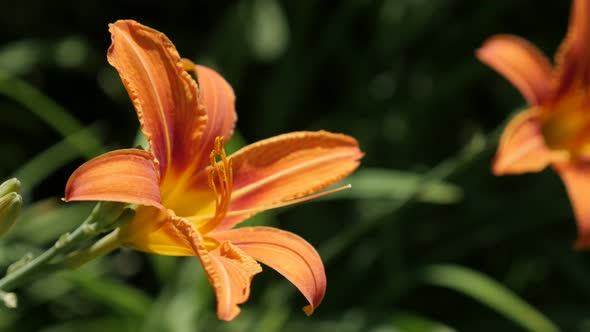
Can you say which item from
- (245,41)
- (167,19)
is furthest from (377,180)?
(167,19)

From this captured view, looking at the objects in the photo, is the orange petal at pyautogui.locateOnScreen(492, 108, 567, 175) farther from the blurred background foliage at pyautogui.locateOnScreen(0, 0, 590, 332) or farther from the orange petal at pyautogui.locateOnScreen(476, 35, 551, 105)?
the blurred background foliage at pyautogui.locateOnScreen(0, 0, 590, 332)

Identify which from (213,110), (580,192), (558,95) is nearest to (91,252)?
(213,110)

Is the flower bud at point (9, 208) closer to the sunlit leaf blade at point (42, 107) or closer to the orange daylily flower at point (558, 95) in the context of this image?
the sunlit leaf blade at point (42, 107)

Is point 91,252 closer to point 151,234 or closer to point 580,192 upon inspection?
point 151,234

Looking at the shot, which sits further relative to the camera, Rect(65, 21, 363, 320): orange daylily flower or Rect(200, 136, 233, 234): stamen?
Rect(200, 136, 233, 234): stamen

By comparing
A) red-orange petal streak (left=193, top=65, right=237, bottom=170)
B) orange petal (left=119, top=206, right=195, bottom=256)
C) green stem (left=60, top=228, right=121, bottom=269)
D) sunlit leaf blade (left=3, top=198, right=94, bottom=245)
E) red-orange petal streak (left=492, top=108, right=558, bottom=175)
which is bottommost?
sunlit leaf blade (left=3, top=198, right=94, bottom=245)

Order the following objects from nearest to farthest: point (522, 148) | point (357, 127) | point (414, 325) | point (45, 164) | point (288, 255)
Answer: point (288, 255) → point (522, 148) → point (414, 325) → point (45, 164) → point (357, 127)

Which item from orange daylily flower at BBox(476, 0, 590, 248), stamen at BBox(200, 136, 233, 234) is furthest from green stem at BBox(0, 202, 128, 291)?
orange daylily flower at BBox(476, 0, 590, 248)

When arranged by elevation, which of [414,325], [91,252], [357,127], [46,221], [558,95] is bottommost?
[46,221]
